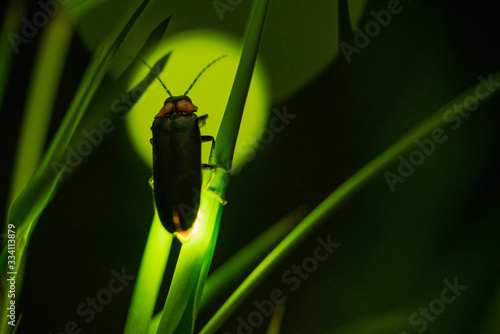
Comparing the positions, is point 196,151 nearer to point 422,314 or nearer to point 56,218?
point 56,218

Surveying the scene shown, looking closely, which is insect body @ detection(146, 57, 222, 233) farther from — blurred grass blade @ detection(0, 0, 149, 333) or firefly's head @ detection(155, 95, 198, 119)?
blurred grass blade @ detection(0, 0, 149, 333)

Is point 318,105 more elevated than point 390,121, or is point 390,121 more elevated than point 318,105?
point 318,105

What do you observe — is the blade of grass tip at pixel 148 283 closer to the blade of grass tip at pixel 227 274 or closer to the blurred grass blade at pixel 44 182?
the blade of grass tip at pixel 227 274

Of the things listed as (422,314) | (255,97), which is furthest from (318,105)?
(422,314)

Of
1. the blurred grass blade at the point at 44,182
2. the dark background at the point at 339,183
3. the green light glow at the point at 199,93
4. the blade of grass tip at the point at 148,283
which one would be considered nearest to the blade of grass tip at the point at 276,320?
the dark background at the point at 339,183

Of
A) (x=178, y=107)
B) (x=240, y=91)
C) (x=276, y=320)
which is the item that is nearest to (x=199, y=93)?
(x=178, y=107)

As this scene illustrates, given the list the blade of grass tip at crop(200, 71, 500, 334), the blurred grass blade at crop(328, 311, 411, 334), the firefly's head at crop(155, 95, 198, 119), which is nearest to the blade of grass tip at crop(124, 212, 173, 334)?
the blade of grass tip at crop(200, 71, 500, 334)

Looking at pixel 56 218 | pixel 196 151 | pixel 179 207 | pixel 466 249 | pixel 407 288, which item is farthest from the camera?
pixel 56 218
